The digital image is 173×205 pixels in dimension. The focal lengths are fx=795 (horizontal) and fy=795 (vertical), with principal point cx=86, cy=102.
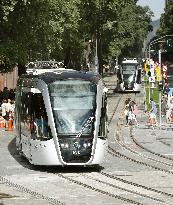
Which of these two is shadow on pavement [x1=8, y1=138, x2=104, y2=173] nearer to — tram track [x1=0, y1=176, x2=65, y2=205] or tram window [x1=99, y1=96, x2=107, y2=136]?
tram window [x1=99, y1=96, x2=107, y2=136]

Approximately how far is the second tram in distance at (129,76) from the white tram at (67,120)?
48.0 m

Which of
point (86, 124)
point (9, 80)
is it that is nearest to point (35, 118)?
point (86, 124)

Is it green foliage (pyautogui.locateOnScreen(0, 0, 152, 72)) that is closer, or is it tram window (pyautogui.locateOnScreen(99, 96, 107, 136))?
tram window (pyautogui.locateOnScreen(99, 96, 107, 136))

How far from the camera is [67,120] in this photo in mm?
23812

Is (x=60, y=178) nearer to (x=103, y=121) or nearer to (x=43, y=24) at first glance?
(x=103, y=121)

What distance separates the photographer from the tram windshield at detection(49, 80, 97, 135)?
2377cm

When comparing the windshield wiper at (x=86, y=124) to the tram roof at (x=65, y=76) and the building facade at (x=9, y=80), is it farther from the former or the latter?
the building facade at (x=9, y=80)

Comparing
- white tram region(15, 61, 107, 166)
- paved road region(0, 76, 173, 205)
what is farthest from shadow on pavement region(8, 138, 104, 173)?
white tram region(15, 61, 107, 166)

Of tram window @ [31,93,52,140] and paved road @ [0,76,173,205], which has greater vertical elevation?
tram window @ [31,93,52,140]

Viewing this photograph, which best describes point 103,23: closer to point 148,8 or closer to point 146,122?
point 146,122

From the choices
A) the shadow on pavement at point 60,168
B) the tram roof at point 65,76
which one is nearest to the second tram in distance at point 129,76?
the shadow on pavement at point 60,168

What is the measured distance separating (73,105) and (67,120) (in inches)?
22.6

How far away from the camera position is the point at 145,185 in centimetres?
2100

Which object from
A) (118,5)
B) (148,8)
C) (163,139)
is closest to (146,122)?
(163,139)
